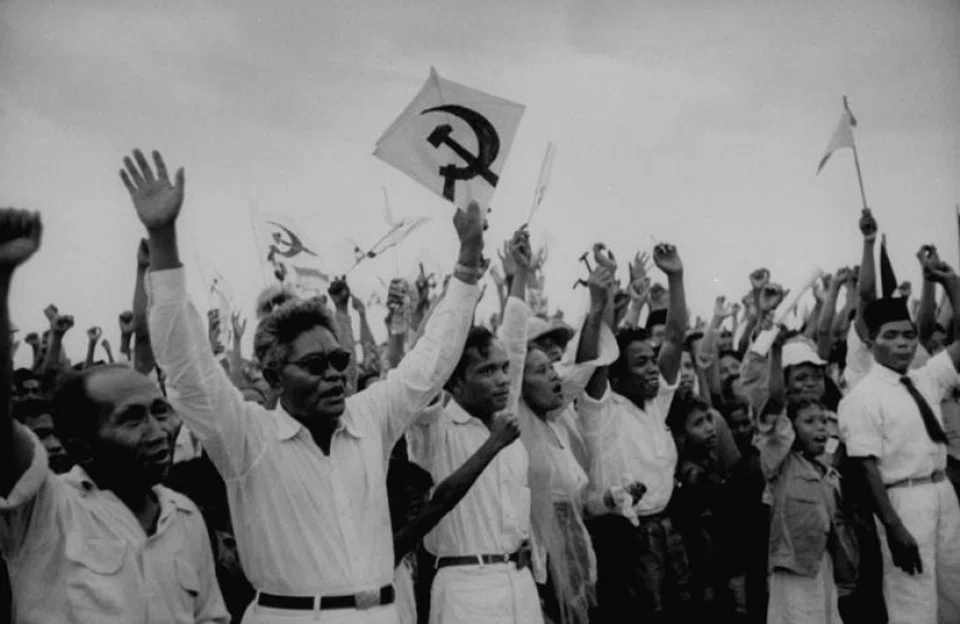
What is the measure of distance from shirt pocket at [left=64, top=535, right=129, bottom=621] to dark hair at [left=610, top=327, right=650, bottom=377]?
3783 mm

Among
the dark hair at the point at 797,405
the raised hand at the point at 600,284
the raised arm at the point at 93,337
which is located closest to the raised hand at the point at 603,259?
the raised hand at the point at 600,284

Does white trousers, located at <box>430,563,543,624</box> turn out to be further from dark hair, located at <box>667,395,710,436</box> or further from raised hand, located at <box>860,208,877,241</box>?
raised hand, located at <box>860,208,877,241</box>

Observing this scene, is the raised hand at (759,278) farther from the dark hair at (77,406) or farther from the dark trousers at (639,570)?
the dark hair at (77,406)

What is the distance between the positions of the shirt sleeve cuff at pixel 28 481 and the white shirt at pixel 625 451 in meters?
3.56

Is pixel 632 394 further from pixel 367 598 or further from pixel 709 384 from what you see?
pixel 367 598

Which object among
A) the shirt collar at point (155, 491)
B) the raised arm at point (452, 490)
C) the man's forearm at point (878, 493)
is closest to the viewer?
the shirt collar at point (155, 491)

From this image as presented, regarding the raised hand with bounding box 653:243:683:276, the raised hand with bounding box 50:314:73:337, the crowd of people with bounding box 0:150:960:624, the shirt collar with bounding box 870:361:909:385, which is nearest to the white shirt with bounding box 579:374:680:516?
the crowd of people with bounding box 0:150:960:624

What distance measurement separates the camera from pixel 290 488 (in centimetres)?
321

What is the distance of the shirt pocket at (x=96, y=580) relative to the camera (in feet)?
8.74

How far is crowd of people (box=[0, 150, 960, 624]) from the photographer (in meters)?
2.86

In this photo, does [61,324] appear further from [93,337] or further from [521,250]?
[521,250]

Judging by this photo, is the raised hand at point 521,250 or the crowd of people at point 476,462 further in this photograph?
the raised hand at point 521,250

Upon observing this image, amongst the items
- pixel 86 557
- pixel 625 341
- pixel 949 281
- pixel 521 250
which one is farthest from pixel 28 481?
pixel 949 281

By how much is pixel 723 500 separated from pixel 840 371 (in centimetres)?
309
